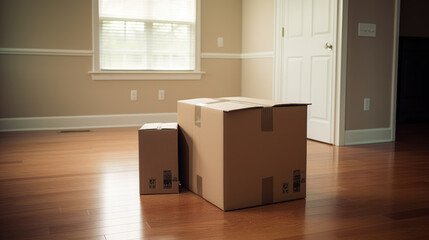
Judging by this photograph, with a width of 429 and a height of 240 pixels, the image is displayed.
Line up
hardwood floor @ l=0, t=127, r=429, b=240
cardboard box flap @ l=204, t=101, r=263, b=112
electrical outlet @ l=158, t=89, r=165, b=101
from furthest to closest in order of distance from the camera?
electrical outlet @ l=158, t=89, r=165, b=101, cardboard box flap @ l=204, t=101, r=263, b=112, hardwood floor @ l=0, t=127, r=429, b=240

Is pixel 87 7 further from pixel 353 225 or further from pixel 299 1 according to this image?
pixel 353 225

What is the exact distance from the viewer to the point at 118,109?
500 centimetres

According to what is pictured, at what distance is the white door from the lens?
153 inches

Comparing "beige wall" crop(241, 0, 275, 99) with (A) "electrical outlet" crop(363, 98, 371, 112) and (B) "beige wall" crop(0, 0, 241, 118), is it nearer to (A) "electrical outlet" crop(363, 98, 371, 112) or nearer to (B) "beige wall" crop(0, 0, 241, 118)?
(B) "beige wall" crop(0, 0, 241, 118)

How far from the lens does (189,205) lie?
2.10 m

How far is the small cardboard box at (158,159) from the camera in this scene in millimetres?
2244

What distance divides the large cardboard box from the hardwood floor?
7 cm

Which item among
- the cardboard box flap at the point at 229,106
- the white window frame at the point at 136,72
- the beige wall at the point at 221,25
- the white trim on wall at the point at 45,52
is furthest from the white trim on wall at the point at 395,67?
the white trim on wall at the point at 45,52

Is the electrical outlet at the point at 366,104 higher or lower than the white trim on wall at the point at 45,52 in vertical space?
lower

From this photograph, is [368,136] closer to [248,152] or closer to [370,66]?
[370,66]

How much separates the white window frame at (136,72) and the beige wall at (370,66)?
2.04 m

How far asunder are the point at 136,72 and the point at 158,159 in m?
2.89

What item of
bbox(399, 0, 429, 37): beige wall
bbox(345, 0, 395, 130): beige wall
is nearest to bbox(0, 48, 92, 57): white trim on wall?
bbox(345, 0, 395, 130): beige wall

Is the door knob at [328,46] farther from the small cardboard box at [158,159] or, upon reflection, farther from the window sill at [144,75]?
the small cardboard box at [158,159]
